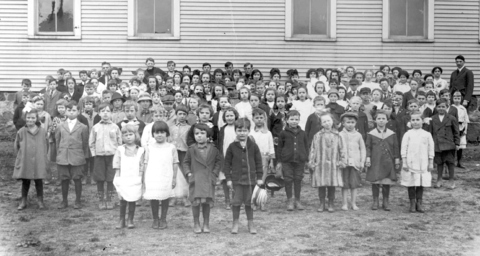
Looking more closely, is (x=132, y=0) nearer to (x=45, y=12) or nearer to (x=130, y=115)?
(x=45, y=12)

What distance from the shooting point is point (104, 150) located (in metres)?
9.36

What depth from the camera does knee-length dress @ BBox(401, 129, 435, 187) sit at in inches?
364

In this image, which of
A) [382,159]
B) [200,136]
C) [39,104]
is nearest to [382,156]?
[382,159]

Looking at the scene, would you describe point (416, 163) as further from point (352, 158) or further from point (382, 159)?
point (352, 158)

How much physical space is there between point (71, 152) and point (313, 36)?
322 inches

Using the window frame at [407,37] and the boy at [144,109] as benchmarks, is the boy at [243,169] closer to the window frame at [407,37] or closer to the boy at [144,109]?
the boy at [144,109]

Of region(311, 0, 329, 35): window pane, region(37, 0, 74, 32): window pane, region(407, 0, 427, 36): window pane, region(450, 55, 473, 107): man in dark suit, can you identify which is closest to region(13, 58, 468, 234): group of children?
region(450, 55, 473, 107): man in dark suit

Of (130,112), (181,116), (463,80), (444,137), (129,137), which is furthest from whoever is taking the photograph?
(463,80)

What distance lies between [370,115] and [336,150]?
7.36 feet

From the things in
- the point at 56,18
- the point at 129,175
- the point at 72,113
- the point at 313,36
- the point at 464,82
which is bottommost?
the point at 129,175

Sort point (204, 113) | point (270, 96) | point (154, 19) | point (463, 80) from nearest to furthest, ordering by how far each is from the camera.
Answer: point (204, 113), point (270, 96), point (463, 80), point (154, 19)

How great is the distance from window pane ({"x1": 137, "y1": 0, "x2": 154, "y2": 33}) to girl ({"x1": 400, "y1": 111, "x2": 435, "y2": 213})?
8.14 m

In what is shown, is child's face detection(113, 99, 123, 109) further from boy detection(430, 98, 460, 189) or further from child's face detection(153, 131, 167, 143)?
boy detection(430, 98, 460, 189)

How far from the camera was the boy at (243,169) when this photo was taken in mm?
8031
